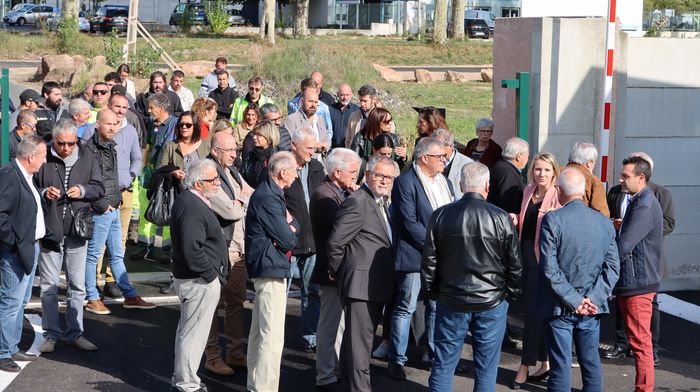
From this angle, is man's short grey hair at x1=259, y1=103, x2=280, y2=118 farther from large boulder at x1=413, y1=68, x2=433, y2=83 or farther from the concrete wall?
large boulder at x1=413, y1=68, x2=433, y2=83

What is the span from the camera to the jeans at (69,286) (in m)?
8.40

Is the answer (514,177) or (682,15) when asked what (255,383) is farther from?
(682,15)

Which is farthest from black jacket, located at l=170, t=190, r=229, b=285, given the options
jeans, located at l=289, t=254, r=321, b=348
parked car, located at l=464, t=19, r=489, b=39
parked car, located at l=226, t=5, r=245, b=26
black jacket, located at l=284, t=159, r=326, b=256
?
parked car, located at l=226, t=5, r=245, b=26

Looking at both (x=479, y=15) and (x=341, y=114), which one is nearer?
(x=341, y=114)

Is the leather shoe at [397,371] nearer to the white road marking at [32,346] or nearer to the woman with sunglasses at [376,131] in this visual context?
the woman with sunglasses at [376,131]

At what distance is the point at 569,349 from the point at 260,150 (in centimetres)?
391

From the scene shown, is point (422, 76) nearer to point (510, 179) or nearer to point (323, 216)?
point (510, 179)

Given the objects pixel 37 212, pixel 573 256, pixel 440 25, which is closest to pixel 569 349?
pixel 573 256

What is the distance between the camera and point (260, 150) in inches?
381

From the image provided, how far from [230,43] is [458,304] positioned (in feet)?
140

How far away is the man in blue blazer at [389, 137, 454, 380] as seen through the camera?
7.77 metres

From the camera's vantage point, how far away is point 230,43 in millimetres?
48000

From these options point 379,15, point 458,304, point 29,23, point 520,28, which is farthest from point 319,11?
point 458,304

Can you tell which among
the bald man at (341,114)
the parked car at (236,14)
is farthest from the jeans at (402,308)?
the parked car at (236,14)
